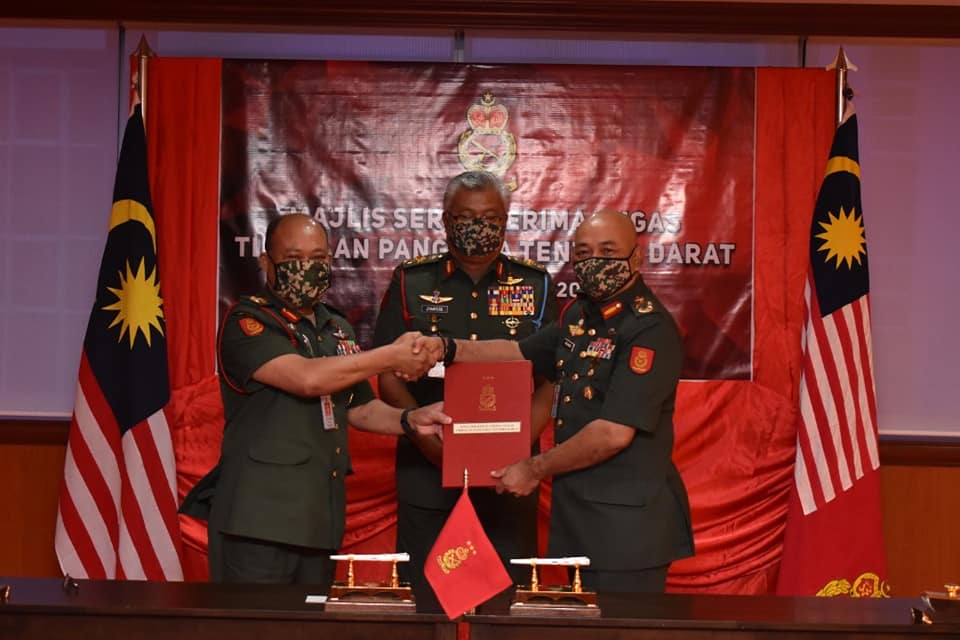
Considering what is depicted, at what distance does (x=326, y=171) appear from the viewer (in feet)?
16.0

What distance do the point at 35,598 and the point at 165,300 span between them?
2358 mm

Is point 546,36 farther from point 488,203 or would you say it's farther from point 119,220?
point 119,220

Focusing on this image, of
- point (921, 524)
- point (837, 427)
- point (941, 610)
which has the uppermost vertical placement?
point (837, 427)

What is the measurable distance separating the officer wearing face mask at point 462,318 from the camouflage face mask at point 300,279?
1.94 ft

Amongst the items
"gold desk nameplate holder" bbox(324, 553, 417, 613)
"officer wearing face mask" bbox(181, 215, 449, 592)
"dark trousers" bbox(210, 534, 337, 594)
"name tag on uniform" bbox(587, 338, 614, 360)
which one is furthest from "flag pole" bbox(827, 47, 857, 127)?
"gold desk nameplate holder" bbox(324, 553, 417, 613)

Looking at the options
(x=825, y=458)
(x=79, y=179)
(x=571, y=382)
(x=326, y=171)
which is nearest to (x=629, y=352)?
(x=571, y=382)

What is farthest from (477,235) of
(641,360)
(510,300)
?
(641,360)

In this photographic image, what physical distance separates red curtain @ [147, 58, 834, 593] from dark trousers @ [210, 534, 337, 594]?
1.18 meters

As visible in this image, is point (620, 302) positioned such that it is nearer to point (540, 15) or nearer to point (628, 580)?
point (628, 580)

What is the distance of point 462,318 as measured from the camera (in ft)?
13.7

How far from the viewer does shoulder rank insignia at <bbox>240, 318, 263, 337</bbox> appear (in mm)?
3609

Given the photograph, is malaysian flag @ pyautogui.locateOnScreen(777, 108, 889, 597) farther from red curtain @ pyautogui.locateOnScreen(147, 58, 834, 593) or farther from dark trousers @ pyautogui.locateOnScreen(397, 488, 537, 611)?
dark trousers @ pyautogui.locateOnScreen(397, 488, 537, 611)

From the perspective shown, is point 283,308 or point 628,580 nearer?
point 628,580

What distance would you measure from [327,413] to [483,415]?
0.49 m
